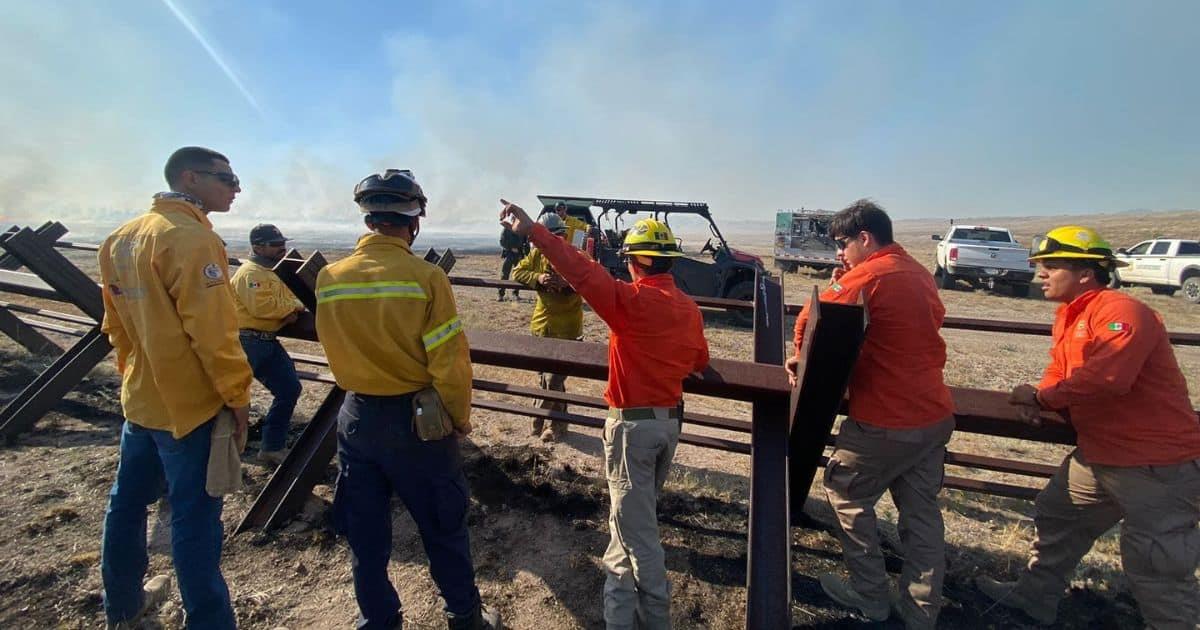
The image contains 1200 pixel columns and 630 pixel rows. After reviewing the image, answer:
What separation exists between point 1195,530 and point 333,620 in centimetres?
368

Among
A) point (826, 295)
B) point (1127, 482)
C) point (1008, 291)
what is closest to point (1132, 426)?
point (1127, 482)

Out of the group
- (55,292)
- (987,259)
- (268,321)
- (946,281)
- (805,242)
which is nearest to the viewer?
(268,321)

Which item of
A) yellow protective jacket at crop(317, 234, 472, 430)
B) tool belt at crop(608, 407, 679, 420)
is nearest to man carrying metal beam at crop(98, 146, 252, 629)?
yellow protective jacket at crop(317, 234, 472, 430)

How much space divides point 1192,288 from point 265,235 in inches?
790

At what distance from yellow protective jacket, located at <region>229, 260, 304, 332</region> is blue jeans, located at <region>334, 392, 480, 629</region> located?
65.0 inches

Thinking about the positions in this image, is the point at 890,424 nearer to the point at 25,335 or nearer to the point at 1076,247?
the point at 1076,247

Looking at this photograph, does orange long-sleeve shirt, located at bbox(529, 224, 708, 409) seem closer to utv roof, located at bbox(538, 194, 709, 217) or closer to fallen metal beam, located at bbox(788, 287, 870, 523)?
fallen metal beam, located at bbox(788, 287, 870, 523)

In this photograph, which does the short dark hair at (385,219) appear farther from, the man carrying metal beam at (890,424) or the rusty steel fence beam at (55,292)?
the rusty steel fence beam at (55,292)

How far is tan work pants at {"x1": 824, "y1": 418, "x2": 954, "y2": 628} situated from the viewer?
237 cm

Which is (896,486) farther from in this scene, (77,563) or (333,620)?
(77,563)

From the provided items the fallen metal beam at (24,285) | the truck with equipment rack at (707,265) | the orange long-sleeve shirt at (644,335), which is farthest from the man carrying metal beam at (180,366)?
the truck with equipment rack at (707,265)

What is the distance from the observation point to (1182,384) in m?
2.25

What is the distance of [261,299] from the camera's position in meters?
3.35

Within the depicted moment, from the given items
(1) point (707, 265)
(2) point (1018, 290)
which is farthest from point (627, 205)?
(2) point (1018, 290)
